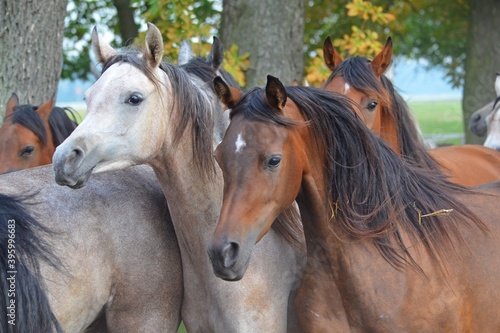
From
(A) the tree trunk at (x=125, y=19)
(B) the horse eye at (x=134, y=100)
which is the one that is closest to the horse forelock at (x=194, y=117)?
(B) the horse eye at (x=134, y=100)

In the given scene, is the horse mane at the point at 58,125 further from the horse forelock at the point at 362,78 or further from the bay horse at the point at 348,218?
the bay horse at the point at 348,218

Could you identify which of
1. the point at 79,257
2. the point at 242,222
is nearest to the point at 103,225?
the point at 79,257

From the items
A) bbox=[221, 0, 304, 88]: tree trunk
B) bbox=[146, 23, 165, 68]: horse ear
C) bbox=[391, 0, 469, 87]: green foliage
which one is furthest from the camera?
bbox=[391, 0, 469, 87]: green foliage

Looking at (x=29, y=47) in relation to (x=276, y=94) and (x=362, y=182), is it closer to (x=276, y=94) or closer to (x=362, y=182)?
(x=276, y=94)

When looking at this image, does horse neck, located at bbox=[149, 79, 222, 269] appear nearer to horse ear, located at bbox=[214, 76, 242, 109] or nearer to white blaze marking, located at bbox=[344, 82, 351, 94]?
horse ear, located at bbox=[214, 76, 242, 109]

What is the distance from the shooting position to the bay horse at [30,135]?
16.6 feet

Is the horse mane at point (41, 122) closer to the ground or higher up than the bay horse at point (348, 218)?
closer to the ground

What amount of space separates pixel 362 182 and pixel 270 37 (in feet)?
15.0

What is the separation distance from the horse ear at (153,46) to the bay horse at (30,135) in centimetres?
178

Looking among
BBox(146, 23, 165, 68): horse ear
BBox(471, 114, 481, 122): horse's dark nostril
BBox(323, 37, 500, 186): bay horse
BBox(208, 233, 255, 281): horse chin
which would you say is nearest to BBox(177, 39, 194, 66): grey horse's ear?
BBox(323, 37, 500, 186): bay horse

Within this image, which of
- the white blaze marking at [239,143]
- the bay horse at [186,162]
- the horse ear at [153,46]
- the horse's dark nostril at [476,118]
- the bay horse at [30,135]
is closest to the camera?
the white blaze marking at [239,143]

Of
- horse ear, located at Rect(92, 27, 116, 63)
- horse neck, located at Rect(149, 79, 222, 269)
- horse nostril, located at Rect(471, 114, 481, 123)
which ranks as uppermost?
horse ear, located at Rect(92, 27, 116, 63)

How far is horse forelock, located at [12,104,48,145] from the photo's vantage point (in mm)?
5172

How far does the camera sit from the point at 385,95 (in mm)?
5035
